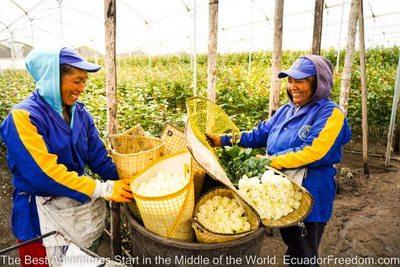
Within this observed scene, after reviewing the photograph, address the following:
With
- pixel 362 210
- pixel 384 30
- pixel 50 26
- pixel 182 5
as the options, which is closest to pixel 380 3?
pixel 384 30

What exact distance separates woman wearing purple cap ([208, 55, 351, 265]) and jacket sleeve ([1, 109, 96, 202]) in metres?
1.17

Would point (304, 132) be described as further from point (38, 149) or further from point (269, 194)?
point (38, 149)

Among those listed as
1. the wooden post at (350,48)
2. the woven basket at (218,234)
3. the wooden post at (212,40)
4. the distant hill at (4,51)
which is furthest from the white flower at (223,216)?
the distant hill at (4,51)

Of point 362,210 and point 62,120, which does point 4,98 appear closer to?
point 62,120

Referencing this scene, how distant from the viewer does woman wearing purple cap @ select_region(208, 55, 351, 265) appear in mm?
2158

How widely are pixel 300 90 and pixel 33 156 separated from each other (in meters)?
1.77

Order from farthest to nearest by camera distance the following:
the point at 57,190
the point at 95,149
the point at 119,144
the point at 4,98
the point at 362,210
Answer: the point at 4,98
the point at 362,210
the point at 119,144
the point at 95,149
the point at 57,190

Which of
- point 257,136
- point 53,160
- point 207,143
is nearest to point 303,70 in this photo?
point 257,136

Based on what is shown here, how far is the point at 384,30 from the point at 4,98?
51.4ft

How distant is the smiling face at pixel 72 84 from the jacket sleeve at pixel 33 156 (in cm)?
22

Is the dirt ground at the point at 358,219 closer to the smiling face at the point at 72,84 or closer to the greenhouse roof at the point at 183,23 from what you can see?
the smiling face at the point at 72,84

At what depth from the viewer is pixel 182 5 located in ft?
44.5

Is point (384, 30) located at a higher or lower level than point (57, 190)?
higher

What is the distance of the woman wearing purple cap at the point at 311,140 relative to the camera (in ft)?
7.08
